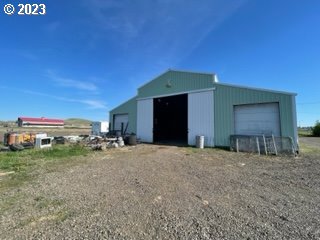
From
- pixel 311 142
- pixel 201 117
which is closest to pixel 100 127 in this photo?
pixel 201 117

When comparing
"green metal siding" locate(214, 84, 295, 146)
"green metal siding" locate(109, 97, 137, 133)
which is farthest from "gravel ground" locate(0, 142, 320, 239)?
"green metal siding" locate(109, 97, 137, 133)

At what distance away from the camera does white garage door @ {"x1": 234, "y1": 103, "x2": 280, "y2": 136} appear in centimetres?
1184

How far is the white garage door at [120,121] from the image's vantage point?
2033 cm

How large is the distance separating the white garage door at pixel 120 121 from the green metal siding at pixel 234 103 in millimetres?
9788

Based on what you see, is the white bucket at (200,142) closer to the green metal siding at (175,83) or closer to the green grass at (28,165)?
the green metal siding at (175,83)

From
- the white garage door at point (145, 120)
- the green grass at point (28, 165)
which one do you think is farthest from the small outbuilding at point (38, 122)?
Result: the green grass at point (28, 165)

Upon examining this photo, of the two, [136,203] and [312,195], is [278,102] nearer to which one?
[312,195]

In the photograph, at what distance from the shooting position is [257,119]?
12531mm

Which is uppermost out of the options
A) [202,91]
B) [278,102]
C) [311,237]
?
[202,91]

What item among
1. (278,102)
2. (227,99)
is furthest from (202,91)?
(278,102)

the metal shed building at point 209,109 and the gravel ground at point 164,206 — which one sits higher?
the metal shed building at point 209,109

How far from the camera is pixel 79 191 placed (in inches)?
197

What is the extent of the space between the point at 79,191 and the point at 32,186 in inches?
59.6

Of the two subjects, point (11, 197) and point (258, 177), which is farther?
point (258, 177)
